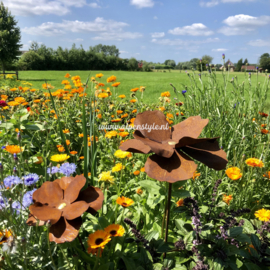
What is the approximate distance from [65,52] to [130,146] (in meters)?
46.3

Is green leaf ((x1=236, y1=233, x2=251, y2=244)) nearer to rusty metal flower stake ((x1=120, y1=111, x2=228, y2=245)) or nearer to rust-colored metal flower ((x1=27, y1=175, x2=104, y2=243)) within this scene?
rusty metal flower stake ((x1=120, y1=111, x2=228, y2=245))

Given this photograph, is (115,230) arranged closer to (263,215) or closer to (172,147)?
(172,147)

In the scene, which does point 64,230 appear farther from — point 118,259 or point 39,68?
point 39,68

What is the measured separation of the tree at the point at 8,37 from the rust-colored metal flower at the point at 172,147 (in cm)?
2873

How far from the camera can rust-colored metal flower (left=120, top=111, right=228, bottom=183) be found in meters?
0.60

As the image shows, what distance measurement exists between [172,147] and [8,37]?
97.3 ft

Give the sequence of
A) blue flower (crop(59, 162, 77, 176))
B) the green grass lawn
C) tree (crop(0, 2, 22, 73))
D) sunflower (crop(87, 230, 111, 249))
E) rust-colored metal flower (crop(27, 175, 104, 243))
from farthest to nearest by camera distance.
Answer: tree (crop(0, 2, 22, 73)) → the green grass lawn → blue flower (crop(59, 162, 77, 176)) → sunflower (crop(87, 230, 111, 249)) → rust-colored metal flower (crop(27, 175, 104, 243))

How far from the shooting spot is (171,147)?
25.5 inches

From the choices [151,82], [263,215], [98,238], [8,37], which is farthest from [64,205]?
[8,37]

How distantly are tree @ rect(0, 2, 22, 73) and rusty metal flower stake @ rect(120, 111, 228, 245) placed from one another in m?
28.7

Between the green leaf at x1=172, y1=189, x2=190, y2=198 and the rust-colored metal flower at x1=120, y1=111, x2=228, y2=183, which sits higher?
the rust-colored metal flower at x1=120, y1=111, x2=228, y2=183

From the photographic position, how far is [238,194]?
1.67 meters

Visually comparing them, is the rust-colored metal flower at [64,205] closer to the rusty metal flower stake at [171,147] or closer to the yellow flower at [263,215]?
the rusty metal flower stake at [171,147]

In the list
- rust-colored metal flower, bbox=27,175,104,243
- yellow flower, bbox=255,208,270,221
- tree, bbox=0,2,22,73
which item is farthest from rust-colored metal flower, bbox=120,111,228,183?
tree, bbox=0,2,22,73
